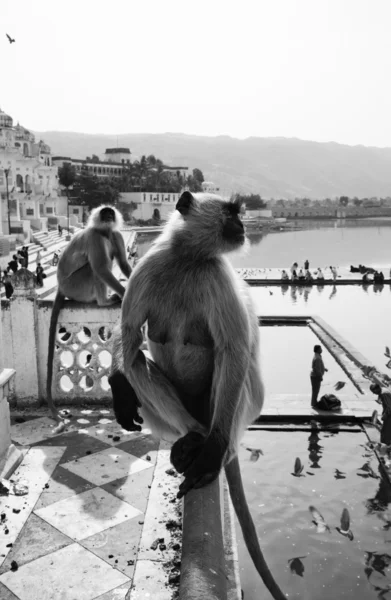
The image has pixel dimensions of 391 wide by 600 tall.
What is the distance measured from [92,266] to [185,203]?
2.58m

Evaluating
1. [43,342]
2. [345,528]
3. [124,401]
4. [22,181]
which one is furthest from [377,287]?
[22,181]

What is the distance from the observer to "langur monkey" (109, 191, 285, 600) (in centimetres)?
249

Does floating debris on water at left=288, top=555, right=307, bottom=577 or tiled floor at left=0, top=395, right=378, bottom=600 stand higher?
tiled floor at left=0, top=395, right=378, bottom=600

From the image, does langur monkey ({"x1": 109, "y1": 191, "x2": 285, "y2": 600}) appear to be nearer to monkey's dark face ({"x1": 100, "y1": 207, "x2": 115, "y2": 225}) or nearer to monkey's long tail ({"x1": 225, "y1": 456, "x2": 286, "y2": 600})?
monkey's long tail ({"x1": 225, "y1": 456, "x2": 286, "y2": 600})

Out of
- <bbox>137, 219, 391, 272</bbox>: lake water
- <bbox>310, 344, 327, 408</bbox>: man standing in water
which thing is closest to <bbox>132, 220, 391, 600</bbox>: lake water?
<bbox>310, 344, 327, 408</bbox>: man standing in water

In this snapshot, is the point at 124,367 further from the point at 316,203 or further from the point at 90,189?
the point at 316,203

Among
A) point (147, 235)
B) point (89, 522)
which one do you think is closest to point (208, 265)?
point (89, 522)

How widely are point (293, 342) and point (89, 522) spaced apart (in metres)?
13.0

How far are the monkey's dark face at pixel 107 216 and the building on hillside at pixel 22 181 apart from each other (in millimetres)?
32588

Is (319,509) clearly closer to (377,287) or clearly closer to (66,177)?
(377,287)

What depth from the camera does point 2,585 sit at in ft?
9.78

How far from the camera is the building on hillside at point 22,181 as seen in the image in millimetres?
45906

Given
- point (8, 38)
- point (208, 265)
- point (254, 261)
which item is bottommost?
point (254, 261)

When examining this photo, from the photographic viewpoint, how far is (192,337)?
8.71 ft
